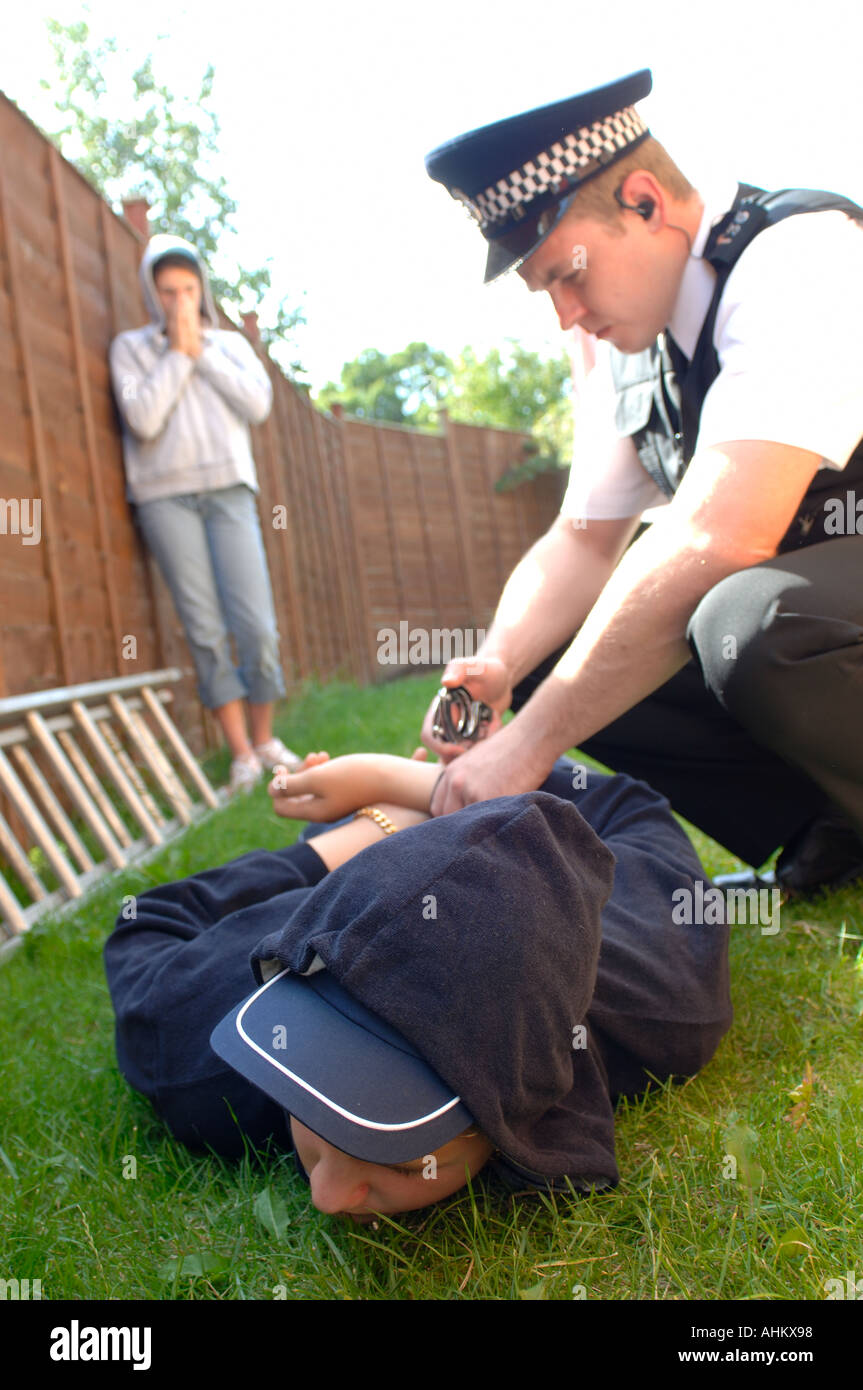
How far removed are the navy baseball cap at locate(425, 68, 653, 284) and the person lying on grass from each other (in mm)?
1177

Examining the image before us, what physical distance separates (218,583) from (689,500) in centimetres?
295

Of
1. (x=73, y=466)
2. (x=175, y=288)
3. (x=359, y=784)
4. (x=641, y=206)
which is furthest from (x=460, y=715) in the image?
(x=175, y=288)

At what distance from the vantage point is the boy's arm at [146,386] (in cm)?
397

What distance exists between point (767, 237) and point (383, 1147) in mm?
1503

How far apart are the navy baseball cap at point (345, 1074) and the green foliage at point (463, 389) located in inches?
815

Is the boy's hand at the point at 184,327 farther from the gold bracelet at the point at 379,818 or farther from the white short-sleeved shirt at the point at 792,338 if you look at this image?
the gold bracelet at the point at 379,818

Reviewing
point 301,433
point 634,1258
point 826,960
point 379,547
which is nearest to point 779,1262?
point 634,1258

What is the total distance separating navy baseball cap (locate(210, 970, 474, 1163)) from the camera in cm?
95

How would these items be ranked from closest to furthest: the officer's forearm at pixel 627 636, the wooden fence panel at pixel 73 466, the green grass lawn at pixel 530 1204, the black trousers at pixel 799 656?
the green grass lawn at pixel 530 1204
the black trousers at pixel 799 656
the officer's forearm at pixel 627 636
the wooden fence panel at pixel 73 466

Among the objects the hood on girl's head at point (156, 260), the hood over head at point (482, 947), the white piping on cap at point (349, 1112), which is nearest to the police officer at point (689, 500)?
the hood over head at point (482, 947)

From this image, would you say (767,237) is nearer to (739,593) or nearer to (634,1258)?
(739,593)

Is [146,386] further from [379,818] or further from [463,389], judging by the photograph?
[463,389]

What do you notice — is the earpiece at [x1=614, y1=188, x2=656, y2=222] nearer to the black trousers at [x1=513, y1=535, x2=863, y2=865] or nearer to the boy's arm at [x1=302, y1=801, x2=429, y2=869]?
the black trousers at [x1=513, y1=535, x2=863, y2=865]

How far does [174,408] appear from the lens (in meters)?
4.15
